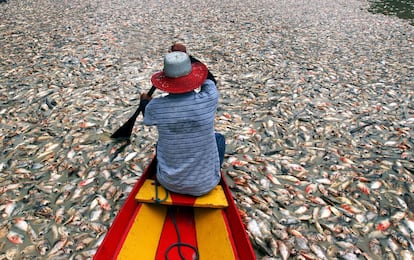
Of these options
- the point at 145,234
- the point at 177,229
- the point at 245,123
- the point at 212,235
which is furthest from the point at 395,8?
the point at 145,234

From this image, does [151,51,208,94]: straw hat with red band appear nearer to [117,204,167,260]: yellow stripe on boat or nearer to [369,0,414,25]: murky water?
[117,204,167,260]: yellow stripe on boat

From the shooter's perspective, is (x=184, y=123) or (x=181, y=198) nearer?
(x=184, y=123)

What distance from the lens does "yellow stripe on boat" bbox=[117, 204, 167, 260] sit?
3166mm

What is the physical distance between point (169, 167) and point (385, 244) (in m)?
2.79

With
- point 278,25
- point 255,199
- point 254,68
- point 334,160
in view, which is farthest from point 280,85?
point 278,25

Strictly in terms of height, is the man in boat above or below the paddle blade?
above

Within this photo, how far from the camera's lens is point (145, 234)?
3.42 metres

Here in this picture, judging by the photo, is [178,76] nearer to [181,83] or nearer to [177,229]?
[181,83]

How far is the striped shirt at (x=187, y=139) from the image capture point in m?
3.23

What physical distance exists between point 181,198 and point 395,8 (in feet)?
71.4

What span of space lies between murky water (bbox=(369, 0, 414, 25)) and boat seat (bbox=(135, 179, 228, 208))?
1688cm

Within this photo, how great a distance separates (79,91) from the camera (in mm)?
7781

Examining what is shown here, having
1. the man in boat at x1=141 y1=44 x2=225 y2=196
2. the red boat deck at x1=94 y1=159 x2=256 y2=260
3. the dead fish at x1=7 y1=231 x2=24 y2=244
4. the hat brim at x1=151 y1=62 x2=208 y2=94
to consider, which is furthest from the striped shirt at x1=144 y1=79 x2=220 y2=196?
the dead fish at x1=7 y1=231 x2=24 y2=244

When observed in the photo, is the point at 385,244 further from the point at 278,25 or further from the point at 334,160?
the point at 278,25
